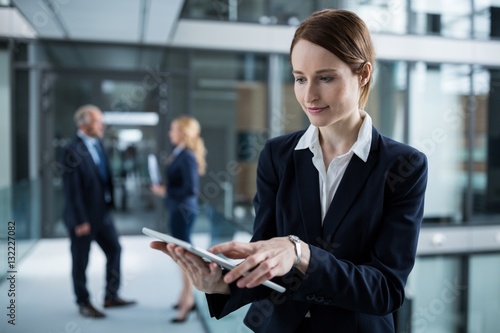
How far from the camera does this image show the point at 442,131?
839 centimetres

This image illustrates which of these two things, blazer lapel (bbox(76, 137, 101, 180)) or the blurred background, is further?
the blurred background

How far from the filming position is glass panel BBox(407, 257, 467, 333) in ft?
26.0

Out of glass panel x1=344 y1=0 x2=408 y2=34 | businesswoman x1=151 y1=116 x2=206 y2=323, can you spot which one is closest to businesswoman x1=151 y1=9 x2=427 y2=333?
businesswoman x1=151 y1=116 x2=206 y2=323

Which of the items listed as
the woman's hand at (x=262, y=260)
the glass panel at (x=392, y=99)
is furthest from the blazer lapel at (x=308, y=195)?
the glass panel at (x=392, y=99)

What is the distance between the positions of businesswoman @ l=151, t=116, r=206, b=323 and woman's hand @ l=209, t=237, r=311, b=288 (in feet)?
9.51

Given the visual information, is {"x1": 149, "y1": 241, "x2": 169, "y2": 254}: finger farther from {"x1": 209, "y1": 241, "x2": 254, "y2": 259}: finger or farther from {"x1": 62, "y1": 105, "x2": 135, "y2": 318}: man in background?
{"x1": 62, "y1": 105, "x2": 135, "y2": 318}: man in background

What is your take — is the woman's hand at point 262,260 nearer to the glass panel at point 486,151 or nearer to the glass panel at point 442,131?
the glass panel at point 442,131

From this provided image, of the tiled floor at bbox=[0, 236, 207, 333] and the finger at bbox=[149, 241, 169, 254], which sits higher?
the finger at bbox=[149, 241, 169, 254]

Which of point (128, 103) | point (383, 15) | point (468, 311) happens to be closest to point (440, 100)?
point (383, 15)

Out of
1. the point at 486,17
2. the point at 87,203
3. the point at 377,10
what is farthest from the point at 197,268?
the point at 486,17

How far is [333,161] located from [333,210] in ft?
0.34

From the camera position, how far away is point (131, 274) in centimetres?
466

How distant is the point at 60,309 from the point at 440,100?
6.94 m

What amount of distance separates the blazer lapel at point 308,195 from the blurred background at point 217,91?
3.97 m
